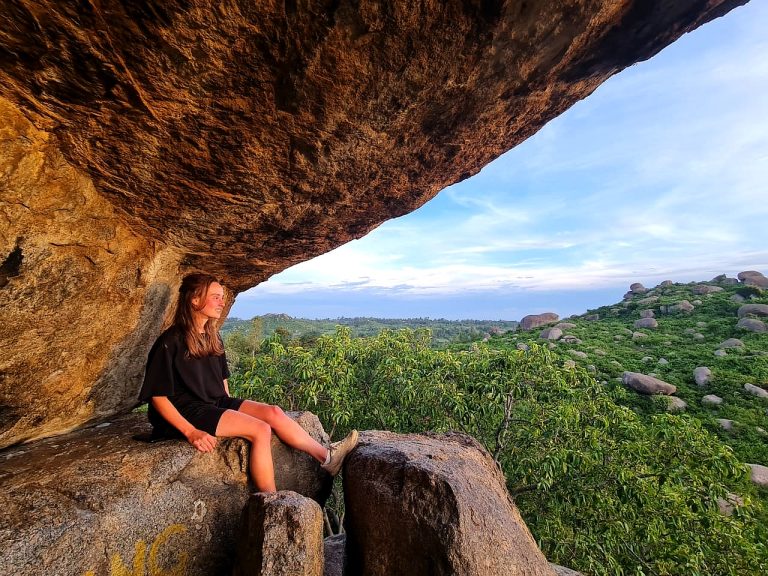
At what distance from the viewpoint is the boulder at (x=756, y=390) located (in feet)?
73.1

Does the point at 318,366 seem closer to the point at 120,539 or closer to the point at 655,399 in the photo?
the point at 120,539

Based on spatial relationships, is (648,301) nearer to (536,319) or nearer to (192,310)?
(536,319)

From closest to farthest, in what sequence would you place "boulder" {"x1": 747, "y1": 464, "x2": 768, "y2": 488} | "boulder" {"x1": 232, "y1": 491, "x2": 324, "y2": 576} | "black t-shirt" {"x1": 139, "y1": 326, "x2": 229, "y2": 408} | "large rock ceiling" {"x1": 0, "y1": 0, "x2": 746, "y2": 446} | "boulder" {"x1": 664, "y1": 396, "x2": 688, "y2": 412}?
"large rock ceiling" {"x1": 0, "y1": 0, "x2": 746, "y2": 446} → "boulder" {"x1": 232, "y1": 491, "x2": 324, "y2": 576} → "black t-shirt" {"x1": 139, "y1": 326, "x2": 229, "y2": 408} → "boulder" {"x1": 747, "y1": 464, "x2": 768, "y2": 488} → "boulder" {"x1": 664, "y1": 396, "x2": 688, "y2": 412}

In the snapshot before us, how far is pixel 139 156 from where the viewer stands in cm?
433

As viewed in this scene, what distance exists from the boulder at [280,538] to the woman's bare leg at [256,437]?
75 centimetres

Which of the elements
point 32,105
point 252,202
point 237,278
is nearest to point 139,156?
point 32,105

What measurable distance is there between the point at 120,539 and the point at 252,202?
4325 millimetres

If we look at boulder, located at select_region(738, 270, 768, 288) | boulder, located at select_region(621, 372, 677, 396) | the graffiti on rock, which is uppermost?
boulder, located at select_region(738, 270, 768, 288)

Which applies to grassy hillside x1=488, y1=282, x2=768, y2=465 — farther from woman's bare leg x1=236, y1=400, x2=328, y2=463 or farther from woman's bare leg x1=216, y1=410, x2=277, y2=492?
woman's bare leg x1=216, y1=410, x2=277, y2=492

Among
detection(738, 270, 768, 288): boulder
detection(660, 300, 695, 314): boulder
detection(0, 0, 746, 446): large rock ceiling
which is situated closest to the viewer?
detection(0, 0, 746, 446): large rock ceiling

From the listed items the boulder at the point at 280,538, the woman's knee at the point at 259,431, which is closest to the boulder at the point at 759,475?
the boulder at the point at 280,538

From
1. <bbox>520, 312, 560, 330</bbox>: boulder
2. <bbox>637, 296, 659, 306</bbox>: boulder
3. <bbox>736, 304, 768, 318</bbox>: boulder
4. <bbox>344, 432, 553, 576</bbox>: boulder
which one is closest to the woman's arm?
<bbox>344, 432, 553, 576</bbox>: boulder

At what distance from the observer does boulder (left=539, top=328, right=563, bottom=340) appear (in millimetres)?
36153

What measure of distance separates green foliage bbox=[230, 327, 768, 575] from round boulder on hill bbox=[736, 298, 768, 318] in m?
35.7
